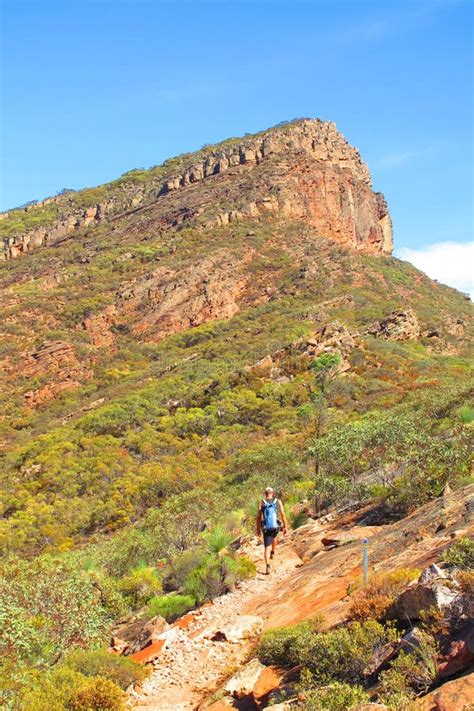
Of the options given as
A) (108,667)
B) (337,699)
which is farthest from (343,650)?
(108,667)

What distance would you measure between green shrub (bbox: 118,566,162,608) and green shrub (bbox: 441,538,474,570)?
25.0 feet

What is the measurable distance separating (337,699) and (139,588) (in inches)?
316

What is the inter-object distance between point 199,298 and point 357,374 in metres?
31.1

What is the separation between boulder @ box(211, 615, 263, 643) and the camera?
314 inches

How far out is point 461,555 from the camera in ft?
18.3

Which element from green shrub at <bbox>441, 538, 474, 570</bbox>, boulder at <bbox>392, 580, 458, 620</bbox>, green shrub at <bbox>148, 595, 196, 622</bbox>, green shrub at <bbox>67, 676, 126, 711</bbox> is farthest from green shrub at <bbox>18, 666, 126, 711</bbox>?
green shrub at <bbox>148, 595, 196, 622</bbox>

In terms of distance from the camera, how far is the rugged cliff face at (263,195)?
8306cm

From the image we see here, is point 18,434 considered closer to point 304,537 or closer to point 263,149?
point 304,537

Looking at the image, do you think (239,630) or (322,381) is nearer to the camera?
(239,630)

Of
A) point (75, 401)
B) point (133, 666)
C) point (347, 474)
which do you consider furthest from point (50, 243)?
point (133, 666)

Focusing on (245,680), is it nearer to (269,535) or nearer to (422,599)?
(422,599)

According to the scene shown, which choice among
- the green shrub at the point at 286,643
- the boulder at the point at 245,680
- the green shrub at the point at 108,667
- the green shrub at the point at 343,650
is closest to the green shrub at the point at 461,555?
the green shrub at the point at 343,650

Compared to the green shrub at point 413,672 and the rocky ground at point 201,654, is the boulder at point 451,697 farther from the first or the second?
the rocky ground at point 201,654

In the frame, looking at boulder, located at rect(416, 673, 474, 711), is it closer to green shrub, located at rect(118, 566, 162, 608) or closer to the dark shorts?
the dark shorts
